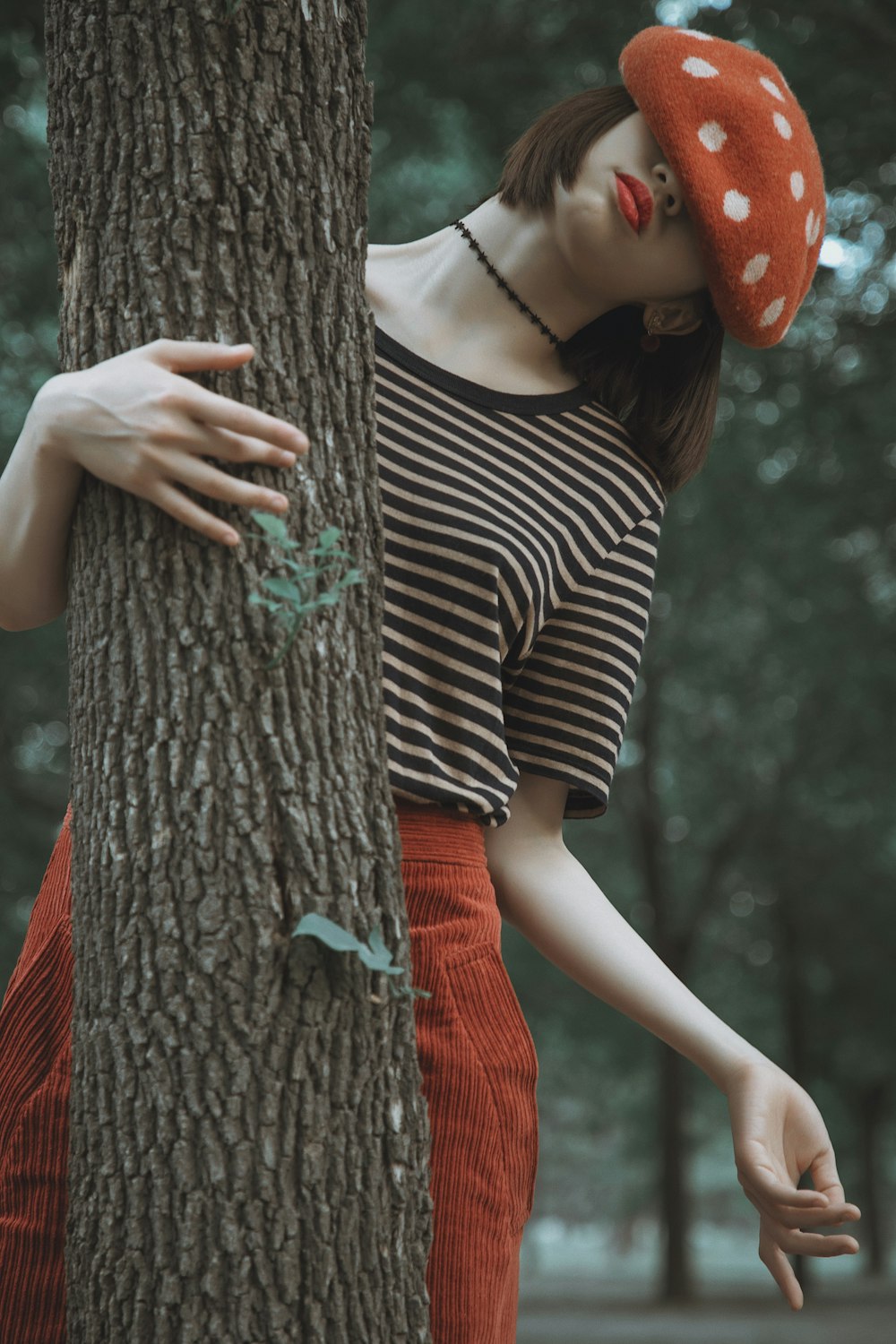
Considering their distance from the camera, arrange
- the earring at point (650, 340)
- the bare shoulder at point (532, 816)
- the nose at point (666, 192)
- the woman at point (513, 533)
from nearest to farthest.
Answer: the woman at point (513, 533) < the nose at point (666, 192) < the bare shoulder at point (532, 816) < the earring at point (650, 340)

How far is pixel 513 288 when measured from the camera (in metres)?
2.22

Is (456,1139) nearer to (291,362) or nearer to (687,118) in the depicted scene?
(291,362)

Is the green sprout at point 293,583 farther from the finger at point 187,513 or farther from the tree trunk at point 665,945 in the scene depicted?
the tree trunk at point 665,945

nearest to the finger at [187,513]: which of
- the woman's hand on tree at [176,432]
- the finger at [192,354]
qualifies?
the woman's hand on tree at [176,432]

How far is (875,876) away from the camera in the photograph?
14219 millimetres

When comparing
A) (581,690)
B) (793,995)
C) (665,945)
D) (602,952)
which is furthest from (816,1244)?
(793,995)

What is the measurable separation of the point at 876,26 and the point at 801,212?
5434mm

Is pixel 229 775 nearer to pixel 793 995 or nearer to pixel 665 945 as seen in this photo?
pixel 665 945

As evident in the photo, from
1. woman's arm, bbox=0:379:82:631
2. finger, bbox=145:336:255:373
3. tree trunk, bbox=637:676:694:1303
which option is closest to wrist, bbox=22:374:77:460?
woman's arm, bbox=0:379:82:631

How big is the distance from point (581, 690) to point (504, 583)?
0.29m

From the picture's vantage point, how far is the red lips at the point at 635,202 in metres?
2.04

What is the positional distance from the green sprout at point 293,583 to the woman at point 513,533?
51mm

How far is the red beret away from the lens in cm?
200

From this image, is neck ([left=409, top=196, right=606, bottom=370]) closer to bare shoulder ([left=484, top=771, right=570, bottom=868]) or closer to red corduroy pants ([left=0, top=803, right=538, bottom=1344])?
bare shoulder ([left=484, top=771, right=570, bottom=868])
